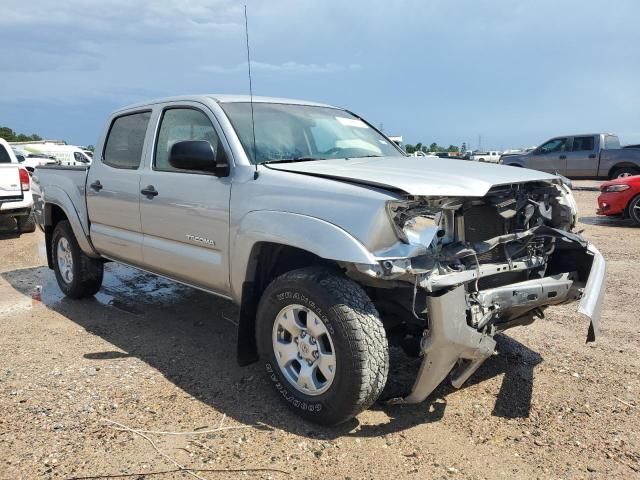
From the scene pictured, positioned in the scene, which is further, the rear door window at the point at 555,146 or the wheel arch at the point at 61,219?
the rear door window at the point at 555,146

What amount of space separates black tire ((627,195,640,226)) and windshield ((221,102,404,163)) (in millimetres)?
7675

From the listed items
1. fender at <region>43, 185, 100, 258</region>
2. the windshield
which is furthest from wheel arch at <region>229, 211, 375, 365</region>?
fender at <region>43, 185, 100, 258</region>

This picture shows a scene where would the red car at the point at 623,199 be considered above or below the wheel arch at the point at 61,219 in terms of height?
below

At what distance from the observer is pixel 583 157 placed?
59.4 feet

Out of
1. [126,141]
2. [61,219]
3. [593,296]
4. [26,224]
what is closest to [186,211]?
[126,141]

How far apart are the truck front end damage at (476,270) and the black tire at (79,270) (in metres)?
3.58

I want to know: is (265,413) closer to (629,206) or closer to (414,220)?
(414,220)

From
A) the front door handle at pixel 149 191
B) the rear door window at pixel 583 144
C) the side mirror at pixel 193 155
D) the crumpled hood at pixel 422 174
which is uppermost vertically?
the side mirror at pixel 193 155

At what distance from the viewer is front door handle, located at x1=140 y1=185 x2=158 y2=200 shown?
4.41 meters

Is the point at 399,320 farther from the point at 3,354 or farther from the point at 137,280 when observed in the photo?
the point at 137,280

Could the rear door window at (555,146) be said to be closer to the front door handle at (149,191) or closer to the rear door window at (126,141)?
the rear door window at (126,141)

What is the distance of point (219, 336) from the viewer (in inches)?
190

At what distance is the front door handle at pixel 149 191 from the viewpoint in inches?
173

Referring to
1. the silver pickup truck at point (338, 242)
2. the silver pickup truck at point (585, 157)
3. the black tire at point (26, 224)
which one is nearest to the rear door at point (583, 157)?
the silver pickup truck at point (585, 157)
